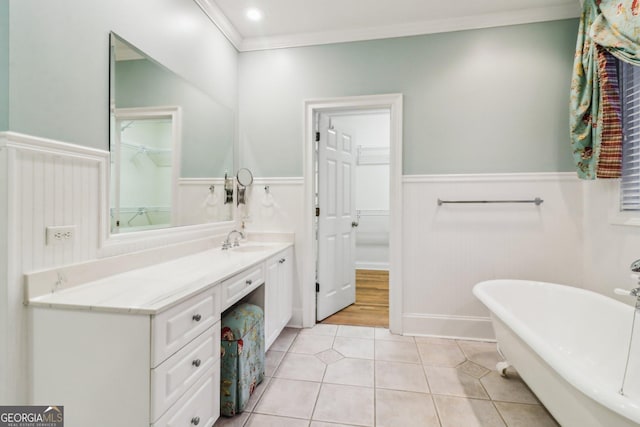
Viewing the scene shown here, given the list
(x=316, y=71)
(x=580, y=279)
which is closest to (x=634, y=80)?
(x=580, y=279)

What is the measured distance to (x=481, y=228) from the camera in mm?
2693

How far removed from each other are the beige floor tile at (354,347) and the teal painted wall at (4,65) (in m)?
2.37

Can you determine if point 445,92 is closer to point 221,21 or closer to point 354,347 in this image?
point 221,21

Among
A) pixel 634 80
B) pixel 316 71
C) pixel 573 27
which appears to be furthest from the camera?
pixel 316 71

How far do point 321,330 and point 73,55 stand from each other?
2589 mm

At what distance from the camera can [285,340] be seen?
106 inches

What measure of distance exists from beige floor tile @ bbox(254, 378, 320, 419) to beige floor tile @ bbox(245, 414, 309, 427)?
1.3 inches

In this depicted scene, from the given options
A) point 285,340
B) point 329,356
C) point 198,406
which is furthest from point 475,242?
point 198,406

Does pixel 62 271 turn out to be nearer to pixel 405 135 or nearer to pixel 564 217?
pixel 405 135

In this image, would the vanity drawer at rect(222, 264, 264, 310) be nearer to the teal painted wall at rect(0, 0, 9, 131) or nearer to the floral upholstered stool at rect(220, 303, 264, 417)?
the floral upholstered stool at rect(220, 303, 264, 417)

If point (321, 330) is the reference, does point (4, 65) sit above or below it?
above

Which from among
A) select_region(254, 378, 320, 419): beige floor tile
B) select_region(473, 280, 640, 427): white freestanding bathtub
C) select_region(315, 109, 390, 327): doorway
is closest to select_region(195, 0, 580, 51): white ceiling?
select_region(315, 109, 390, 327): doorway

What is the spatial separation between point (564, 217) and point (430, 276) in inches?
Result: 46.1

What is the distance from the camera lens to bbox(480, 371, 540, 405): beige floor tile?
74.7 inches
